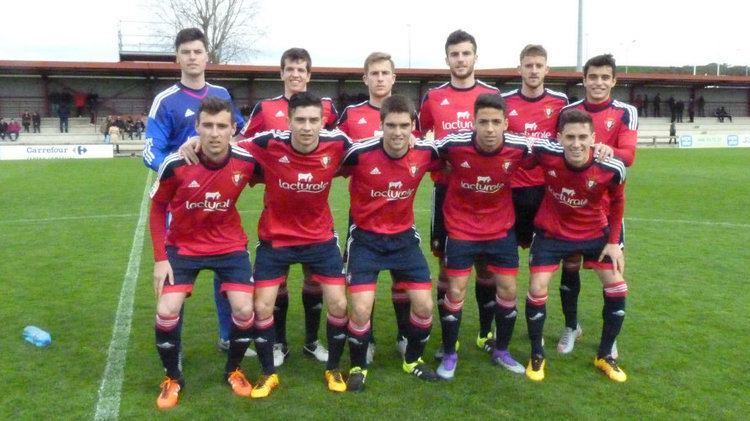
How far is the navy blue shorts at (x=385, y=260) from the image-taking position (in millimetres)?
4246

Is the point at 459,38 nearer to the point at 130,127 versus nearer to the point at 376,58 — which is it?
the point at 376,58

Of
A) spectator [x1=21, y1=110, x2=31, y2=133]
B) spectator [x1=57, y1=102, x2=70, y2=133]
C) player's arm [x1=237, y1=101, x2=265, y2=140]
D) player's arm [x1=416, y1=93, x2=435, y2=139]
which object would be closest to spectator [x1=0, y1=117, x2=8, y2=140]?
spectator [x1=21, y1=110, x2=31, y2=133]

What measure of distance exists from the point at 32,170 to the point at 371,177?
59.5ft

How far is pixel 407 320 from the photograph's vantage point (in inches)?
184

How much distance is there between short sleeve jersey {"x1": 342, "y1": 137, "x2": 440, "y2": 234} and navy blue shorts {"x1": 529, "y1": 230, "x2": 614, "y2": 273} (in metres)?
0.91

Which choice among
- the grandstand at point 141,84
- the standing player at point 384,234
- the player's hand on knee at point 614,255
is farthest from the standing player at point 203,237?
the grandstand at point 141,84

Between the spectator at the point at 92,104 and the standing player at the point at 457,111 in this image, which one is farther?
the spectator at the point at 92,104

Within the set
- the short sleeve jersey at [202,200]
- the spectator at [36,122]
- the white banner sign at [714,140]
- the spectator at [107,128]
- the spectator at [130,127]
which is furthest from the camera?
the white banner sign at [714,140]

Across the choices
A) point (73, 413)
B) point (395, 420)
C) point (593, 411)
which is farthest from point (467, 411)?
point (73, 413)

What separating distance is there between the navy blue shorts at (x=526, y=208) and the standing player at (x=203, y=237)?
1954mm

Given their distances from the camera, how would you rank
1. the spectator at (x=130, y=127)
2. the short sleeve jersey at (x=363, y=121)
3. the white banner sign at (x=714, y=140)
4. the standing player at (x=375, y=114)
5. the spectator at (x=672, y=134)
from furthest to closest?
the spectator at (x=672, y=134), the white banner sign at (x=714, y=140), the spectator at (x=130, y=127), the short sleeve jersey at (x=363, y=121), the standing player at (x=375, y=114)

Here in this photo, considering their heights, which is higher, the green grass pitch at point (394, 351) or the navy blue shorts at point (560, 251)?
the navy blue shorts at point (560, 251)

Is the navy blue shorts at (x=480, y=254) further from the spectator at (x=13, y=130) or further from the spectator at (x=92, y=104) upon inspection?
the spectator at (x=92, y=104)

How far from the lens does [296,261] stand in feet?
13.9
